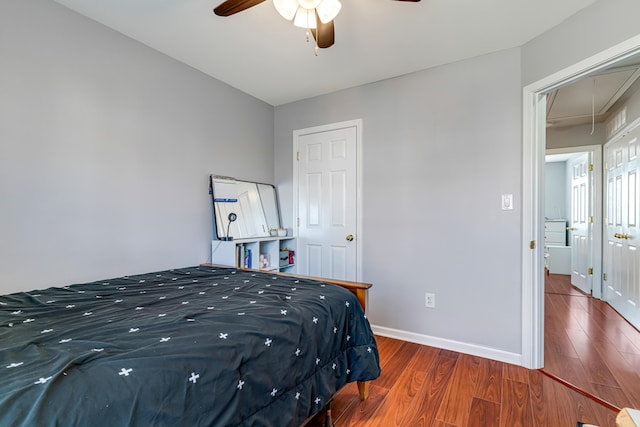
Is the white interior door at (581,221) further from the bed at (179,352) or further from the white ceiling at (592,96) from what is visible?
the bed at (179,352)

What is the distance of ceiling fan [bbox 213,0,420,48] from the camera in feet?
4.95

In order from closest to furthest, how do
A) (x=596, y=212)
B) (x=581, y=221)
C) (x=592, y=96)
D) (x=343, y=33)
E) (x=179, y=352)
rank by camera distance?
(x=179, y=352), (x=343, y=33), (x=592, y=96), (x=596, y=212), (x=581, y=221)

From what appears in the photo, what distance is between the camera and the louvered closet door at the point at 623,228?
9.57ft

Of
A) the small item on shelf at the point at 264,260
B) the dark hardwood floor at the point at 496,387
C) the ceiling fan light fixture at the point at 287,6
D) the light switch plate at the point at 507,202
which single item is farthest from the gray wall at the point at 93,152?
the light switch plate at the point at 507,202

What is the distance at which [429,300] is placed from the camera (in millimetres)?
2705

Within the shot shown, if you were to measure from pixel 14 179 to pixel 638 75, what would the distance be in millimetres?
4999

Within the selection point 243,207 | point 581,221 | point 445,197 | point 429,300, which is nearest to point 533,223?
point 445,197

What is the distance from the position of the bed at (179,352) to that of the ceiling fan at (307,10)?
58.0 inches

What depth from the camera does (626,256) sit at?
312cm

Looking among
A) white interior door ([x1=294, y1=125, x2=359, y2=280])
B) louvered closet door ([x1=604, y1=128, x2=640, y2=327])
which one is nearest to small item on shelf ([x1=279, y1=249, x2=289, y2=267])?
white interior door ([x1=294, y1=125, x2=359, y2=280])

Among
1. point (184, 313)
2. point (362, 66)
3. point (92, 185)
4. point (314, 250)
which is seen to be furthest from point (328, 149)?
point (184, 313)

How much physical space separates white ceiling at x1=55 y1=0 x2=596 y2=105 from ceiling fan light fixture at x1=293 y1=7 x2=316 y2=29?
0.39m

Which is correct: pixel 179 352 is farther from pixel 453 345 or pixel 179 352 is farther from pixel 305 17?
pixel 453 345

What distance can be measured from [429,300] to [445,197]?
3.10 ft
